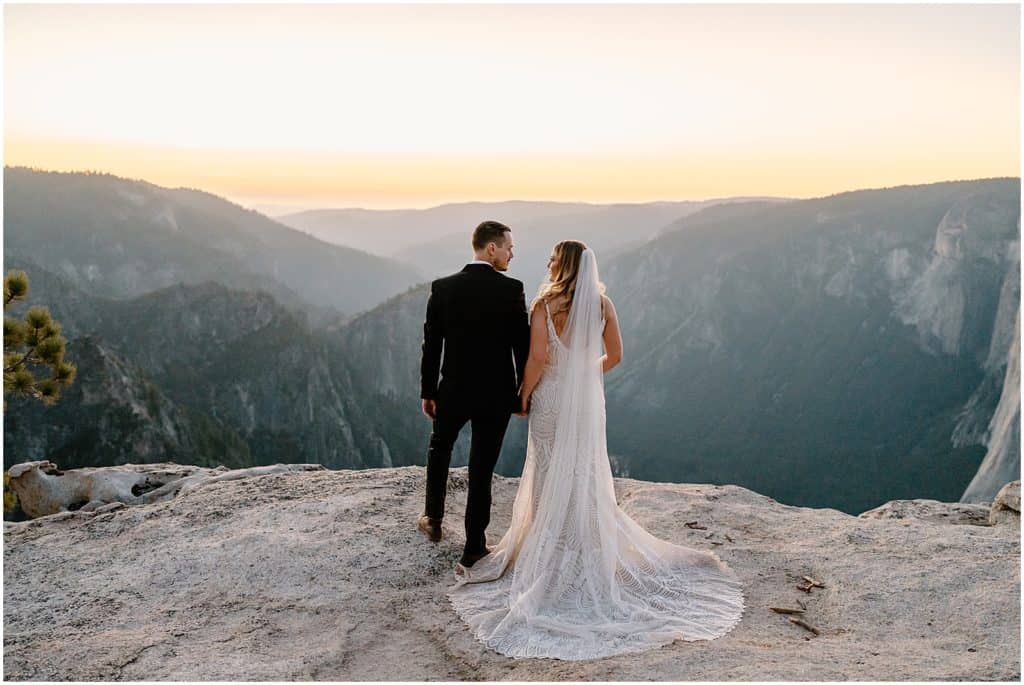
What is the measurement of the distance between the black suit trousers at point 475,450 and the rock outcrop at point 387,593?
463 mm

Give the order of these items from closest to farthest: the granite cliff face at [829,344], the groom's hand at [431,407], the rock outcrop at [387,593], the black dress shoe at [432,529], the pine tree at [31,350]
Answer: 1. the rock outcrop at [387,593]
2. the groom's hand at [431,407]
3. the black dress shoe at [432,529]
4. the pine tree at [31,350]
5. the granite cliff face at [829,344]

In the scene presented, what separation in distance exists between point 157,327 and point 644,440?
5162cm

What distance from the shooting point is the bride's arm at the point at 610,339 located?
5539mm

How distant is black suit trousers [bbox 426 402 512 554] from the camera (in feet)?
18.4

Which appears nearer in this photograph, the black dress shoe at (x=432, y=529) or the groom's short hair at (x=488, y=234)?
the groom's short hair at (x=488, y=234)

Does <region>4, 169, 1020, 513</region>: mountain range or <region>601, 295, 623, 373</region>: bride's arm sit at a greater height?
<region>601, 295, 623, 373</region>: bride's arm

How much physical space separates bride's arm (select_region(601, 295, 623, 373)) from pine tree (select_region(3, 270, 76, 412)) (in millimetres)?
6436

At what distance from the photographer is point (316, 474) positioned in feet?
28.6

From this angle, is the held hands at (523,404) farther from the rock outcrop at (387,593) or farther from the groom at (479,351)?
the rock outcrop at (387,593)

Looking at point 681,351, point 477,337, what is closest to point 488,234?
point 477,337

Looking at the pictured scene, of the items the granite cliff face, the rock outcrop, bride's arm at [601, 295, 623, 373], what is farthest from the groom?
the granite cliff face

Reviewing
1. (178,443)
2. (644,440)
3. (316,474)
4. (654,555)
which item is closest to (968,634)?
(654,555)

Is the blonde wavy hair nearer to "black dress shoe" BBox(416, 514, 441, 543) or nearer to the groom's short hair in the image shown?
the groom's short hair

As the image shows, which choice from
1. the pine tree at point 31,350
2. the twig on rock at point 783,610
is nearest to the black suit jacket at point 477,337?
the twig on rock at point 783,610
